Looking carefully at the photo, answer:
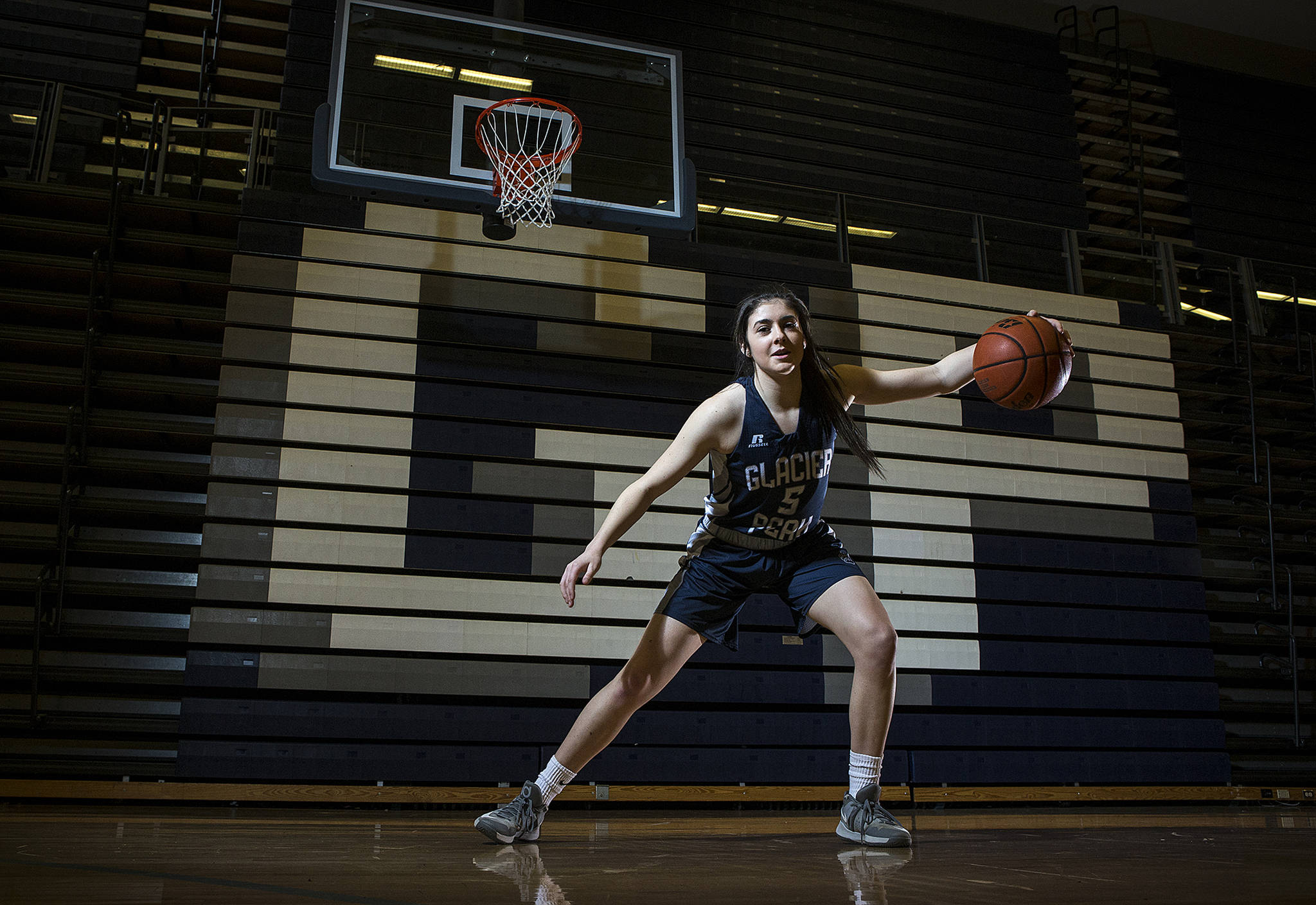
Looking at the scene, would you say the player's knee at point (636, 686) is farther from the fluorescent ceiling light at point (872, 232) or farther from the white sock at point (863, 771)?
the fluorescent ceiling light at point (872, 232)

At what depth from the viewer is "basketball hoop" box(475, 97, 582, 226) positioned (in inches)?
174

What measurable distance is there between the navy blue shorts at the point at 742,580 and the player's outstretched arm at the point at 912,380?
0.40 m

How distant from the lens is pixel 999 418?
5.66m

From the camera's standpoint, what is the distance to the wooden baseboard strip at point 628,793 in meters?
4.03

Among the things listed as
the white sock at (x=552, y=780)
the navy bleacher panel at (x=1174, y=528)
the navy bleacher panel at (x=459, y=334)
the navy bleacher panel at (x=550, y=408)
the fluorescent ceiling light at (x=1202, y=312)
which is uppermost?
the fluorescent ceiling light at (x=1202, y=312)

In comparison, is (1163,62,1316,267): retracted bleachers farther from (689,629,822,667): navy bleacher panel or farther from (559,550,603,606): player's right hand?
(559,550,603,606): player's right hand

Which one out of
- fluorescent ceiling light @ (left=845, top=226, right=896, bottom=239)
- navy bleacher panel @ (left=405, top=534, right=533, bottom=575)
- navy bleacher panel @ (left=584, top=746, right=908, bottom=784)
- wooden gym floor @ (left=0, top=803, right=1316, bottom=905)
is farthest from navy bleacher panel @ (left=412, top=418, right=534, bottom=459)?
fluorescent ceiling light @ (left=845, top=226, right=896, bottom=239)

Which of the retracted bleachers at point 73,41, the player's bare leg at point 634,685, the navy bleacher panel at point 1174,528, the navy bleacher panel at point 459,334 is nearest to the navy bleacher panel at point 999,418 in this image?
the navy bleacher panel at point 1174,528

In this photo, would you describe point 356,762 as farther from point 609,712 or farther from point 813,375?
point 813,375

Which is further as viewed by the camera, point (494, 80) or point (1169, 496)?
point (1169, 496)

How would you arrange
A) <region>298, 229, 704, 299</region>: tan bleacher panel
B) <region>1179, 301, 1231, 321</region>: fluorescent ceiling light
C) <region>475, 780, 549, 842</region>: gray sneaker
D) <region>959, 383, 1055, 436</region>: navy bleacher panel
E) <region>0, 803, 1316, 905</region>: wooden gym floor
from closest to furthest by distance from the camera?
<region>0, 803, 1316, 905</region>: wooden gym floor
<region>475, 780, 549, 842</region>: gray sneaker
<region>298, 229, 704, 299</region>: tan bleacher panel
<region>959, 383, 1055, 436</region>: navy bleacher panel
<region>1179, 301, 1231, 321</region>: fluorescent ceiling light

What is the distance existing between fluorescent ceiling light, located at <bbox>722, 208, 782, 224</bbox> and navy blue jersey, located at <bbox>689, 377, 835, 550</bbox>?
335cm

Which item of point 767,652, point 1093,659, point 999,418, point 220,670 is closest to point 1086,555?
point 1093,659

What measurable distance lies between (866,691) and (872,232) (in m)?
4.14
